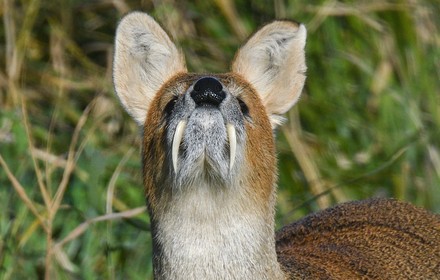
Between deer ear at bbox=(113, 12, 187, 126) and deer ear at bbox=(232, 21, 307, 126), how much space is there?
274mm

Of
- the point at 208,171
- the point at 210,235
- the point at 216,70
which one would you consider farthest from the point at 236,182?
the point at 216,70

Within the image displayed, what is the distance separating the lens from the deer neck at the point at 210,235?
4.73 meters

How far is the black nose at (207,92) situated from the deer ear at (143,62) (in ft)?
2.54

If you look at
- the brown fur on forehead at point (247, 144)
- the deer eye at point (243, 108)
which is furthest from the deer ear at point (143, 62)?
the deer eye at point (243, 108)

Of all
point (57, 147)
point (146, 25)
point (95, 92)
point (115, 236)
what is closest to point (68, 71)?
point (95, 92)

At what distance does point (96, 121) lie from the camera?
786 cm

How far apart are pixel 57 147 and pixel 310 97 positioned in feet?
5.36

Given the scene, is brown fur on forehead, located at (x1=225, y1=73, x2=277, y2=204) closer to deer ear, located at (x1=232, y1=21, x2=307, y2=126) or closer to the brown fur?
deer ear, located at (x1=232, y1=21, x2=307, y2=126)

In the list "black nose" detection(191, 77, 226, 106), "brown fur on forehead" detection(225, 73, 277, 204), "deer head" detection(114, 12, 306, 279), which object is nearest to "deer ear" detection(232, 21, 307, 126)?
"deer head" detection(114, 12, 306, 279)

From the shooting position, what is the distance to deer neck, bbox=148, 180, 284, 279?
186 inches

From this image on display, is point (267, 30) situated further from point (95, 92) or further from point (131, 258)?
point (95, 92)

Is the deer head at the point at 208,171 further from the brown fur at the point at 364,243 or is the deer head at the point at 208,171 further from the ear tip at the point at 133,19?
the brown fur at the point at 364,243

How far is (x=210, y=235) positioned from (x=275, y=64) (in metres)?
1.05

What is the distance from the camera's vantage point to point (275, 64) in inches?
217
